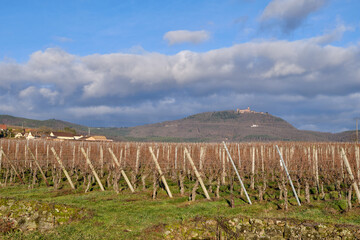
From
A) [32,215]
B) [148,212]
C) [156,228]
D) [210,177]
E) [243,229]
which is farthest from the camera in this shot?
[210,177]

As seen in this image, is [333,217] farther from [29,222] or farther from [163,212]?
[29,222]

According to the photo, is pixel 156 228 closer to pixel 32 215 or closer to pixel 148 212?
pixel 148 212

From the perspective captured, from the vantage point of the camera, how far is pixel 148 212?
560 inches

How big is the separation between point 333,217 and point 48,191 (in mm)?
16910

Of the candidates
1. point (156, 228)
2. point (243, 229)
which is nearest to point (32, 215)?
point (156, 228)

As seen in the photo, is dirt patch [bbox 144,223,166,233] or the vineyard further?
the vineyard

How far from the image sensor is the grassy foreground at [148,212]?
431 inches

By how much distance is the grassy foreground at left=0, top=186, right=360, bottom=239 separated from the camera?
431 inches

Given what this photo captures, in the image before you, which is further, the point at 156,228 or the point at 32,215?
the point at 32,215

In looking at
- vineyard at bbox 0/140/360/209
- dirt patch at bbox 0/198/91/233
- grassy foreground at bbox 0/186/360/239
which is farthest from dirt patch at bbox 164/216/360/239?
dirt patch at bbox 0/198/91/233

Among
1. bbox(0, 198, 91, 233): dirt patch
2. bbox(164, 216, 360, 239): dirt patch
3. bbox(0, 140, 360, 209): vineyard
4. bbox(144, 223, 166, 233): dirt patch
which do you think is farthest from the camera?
bbox(0, 140, 360, 209): vineyard

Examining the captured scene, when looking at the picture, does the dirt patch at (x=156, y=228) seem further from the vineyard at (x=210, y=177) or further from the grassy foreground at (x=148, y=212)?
the vineyard at (x=210, y=177)

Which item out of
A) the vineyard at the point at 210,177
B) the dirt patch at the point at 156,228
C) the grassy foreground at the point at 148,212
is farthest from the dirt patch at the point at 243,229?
the vineyard at the point at 210,177

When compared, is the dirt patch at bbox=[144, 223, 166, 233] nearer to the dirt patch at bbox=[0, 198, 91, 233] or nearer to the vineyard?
the dirt patch at bbox=[0, 198, 91, 233]
